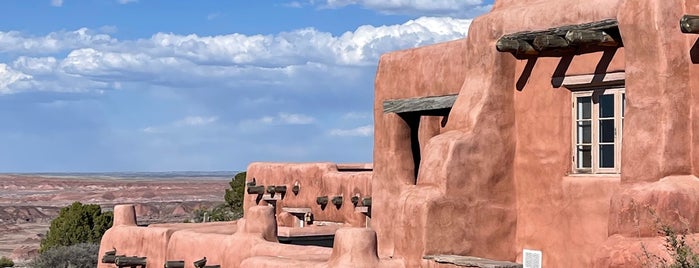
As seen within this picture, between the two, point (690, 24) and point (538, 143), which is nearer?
point (690, 24)

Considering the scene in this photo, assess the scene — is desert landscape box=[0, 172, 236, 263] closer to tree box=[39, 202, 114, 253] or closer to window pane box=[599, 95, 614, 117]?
tree box=[39, 202, 114, 253]

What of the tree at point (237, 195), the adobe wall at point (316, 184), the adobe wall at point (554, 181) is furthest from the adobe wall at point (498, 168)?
the tree at point (237, 195)

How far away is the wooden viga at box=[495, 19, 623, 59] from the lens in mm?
13219

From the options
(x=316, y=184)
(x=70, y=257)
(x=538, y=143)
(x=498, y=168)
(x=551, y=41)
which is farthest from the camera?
(x=70, y=257)

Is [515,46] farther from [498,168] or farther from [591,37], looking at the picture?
[498,168]

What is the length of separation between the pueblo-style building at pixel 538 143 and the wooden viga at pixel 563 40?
17 mm

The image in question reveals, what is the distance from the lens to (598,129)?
45.9 feet

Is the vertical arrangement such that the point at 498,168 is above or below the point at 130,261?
above

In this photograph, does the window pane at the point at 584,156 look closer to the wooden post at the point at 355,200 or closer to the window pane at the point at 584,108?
the window pane at the point at 584,108

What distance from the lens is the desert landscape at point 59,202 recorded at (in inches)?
2800

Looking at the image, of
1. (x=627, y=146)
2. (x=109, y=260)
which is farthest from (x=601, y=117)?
(x=109, y=260)

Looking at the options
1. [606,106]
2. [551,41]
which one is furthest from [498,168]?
[551,41]

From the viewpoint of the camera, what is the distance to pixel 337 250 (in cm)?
1470

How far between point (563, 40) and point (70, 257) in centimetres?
2574
